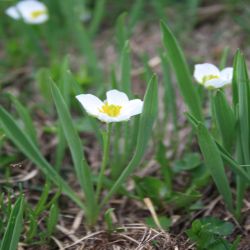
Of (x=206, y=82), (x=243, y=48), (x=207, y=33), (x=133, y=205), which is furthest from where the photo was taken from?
(x=207, y=33)

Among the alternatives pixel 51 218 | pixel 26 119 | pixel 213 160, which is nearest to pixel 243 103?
pixel 213 160

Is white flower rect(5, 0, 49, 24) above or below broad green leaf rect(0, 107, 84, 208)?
above

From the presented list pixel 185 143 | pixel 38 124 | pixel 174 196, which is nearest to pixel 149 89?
pixel 174 196

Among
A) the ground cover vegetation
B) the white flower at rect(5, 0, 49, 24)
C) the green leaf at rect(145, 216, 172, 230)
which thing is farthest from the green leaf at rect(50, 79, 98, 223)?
the white flower at rect(5, 0, 49, 24)

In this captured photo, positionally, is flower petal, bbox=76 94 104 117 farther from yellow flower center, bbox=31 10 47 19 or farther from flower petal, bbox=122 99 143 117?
yellow flower center, bbox=31 10 47 19

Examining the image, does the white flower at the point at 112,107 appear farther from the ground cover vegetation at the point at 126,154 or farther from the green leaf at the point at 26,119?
the green leaf at the point at 26,119

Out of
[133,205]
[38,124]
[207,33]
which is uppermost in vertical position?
[207,33]

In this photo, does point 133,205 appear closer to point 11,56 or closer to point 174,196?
point 174,196
